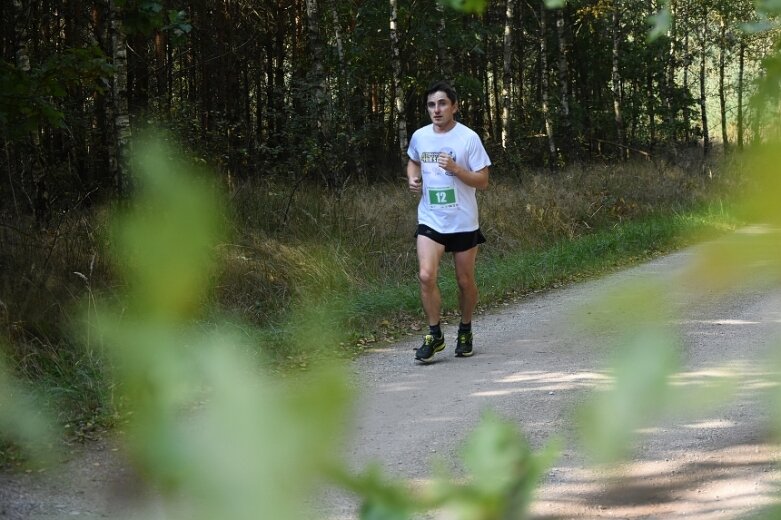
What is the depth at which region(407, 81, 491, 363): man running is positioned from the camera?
579 centimetres

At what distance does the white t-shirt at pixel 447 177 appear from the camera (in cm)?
580

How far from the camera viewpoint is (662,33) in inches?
28.5

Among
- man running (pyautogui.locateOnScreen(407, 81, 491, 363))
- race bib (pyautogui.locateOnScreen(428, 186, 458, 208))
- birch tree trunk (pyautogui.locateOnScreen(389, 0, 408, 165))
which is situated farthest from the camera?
birch tree trunk (pyautogui.locateOnScreen(389, 0, 408, 165))

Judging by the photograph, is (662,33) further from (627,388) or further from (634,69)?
(634,69)

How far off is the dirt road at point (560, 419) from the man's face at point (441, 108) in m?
1.33

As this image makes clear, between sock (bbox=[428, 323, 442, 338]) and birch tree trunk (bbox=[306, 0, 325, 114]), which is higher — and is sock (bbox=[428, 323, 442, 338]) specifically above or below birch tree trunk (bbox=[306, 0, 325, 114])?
below

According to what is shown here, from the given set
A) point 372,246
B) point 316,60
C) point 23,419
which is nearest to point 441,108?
point 372,246

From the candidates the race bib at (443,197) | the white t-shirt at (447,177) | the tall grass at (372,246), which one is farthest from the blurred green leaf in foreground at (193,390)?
the race bib at (443,197)

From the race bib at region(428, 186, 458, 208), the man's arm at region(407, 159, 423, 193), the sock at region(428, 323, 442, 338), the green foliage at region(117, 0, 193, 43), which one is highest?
the green foliage at region(117, 0, 193, 43)

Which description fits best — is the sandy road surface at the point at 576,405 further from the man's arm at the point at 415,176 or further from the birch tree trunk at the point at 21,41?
the birch tree trunk at the point at 21,41

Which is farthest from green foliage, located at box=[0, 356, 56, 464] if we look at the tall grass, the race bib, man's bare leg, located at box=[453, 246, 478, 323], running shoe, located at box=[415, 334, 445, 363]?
running shoe, located at box=[415, 334, 445, 363]

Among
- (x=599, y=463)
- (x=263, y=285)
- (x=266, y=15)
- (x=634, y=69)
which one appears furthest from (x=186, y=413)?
(x=634, y=69)

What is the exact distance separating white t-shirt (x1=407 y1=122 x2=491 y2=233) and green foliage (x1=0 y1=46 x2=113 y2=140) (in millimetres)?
2061

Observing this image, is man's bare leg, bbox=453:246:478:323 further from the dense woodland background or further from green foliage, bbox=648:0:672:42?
green foliage, bbox=648:0:672:42
